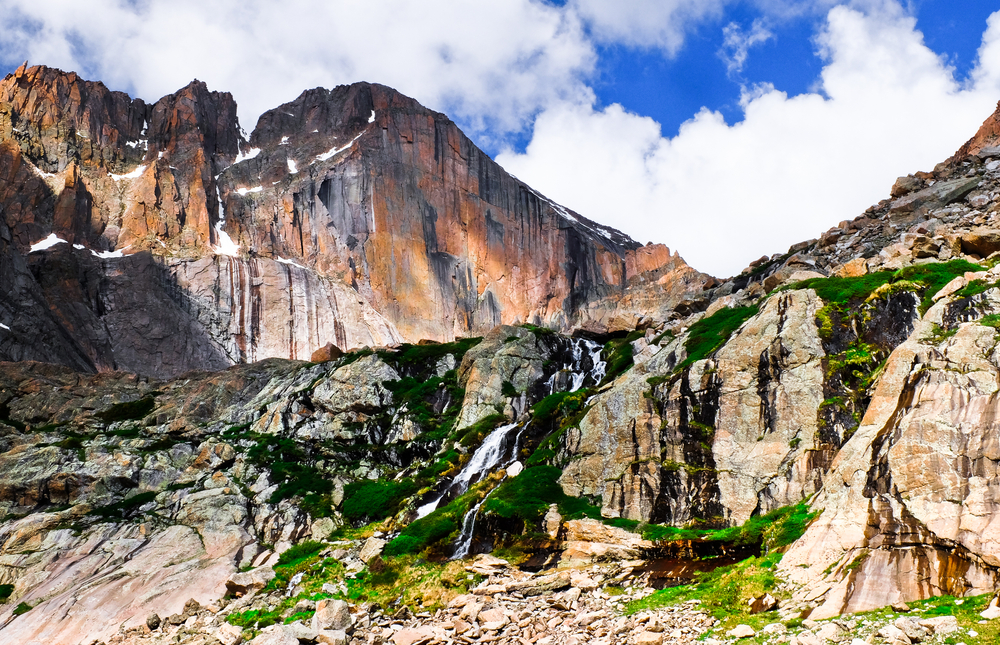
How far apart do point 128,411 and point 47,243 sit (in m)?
62.6

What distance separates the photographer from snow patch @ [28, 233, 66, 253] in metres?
109

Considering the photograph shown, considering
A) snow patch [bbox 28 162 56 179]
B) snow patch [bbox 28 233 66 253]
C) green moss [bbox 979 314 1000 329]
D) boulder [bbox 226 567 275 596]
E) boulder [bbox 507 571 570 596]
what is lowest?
boulder [bbox 226 567 275 596]

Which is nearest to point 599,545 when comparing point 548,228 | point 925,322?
point 925,322

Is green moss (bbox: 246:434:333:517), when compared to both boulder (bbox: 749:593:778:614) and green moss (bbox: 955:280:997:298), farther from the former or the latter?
green moss (bbox: 955:280:997:298)

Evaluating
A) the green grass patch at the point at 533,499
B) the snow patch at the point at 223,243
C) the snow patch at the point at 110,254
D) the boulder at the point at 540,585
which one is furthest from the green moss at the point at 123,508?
the snow patch at the point at 110,254

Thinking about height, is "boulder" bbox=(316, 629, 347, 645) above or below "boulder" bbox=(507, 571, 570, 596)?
below

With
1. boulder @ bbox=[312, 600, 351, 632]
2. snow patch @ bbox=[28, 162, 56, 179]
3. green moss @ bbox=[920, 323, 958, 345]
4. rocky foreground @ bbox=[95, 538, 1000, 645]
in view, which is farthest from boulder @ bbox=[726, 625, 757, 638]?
snow patch @ bbox=[28, 162, 56, 179]

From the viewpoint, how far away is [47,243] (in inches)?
4370

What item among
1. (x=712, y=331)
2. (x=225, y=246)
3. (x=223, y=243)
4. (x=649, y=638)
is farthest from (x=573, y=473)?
(x=223, y=243)

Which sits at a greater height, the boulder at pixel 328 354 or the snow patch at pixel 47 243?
the snow patch at pixel 47 243

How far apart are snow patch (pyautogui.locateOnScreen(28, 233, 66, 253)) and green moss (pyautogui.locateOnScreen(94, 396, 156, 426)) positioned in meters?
58.4

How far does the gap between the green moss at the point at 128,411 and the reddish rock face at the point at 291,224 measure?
37157mm

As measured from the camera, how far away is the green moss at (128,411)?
2494 inches

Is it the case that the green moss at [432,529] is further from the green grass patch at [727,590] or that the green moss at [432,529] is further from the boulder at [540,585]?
the green grass patch at [727,590]
